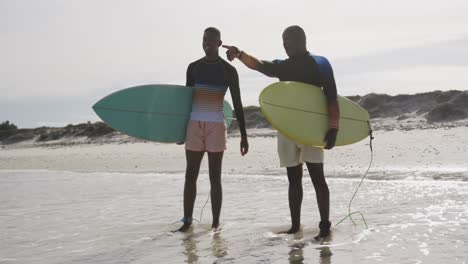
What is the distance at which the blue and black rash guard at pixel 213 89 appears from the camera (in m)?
5.30

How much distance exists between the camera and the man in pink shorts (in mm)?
5289

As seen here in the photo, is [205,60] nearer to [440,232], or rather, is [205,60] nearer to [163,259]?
[163,259]

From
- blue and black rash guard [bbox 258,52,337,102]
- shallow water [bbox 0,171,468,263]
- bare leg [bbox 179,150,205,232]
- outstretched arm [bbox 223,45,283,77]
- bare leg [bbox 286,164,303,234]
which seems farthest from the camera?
bare leg [bbox 179,150,205,232]

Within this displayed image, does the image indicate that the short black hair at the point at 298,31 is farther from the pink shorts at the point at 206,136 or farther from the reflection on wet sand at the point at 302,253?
the reflection on wet sand at the point at 302,253

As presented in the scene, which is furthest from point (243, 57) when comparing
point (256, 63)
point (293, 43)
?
point (293, 43)

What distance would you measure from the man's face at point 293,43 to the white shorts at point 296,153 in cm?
73

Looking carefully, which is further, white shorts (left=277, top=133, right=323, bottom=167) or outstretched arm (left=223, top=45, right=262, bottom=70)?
outstretched arm (left=223, top=45, right=262, bottom=70)

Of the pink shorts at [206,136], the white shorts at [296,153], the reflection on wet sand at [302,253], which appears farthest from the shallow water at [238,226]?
the pink shorts at [206,136]

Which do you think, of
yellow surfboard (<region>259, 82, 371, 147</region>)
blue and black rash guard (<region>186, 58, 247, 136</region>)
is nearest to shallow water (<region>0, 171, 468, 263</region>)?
yellow surfboard (<region>259, 82, 371, 147</region>)

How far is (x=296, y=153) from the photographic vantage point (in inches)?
195

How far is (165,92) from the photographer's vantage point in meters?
5.80

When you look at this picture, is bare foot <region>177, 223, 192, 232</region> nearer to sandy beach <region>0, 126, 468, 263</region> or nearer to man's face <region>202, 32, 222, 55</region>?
sandy beach <region>0, 126, 468, 263</region>

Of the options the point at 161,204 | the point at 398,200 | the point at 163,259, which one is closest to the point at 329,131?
the point at 163,259

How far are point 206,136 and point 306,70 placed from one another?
106cm
